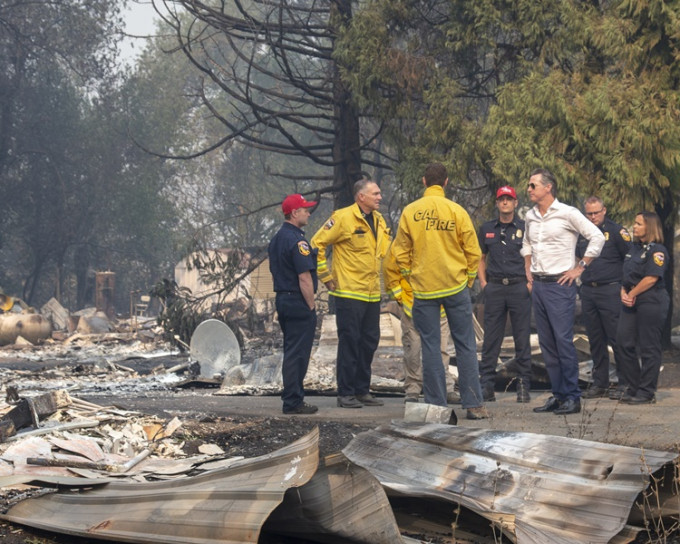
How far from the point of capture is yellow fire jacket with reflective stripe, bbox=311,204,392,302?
9.03 m

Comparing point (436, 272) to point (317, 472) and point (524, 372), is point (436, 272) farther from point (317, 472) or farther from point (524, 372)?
point (317, 472)

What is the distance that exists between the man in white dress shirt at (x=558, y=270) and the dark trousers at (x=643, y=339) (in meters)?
1.01

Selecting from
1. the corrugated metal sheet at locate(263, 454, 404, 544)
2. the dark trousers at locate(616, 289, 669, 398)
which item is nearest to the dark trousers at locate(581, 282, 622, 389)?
the dark trousers at locate(616, 289, 669, 398)

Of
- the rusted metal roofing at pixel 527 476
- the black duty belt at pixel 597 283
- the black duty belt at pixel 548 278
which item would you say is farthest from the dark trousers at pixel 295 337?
the black duty belt at pixel 597 283

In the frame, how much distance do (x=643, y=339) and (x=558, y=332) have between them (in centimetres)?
120

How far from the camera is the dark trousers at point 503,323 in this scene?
964cm

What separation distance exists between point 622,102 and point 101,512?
10690 mm

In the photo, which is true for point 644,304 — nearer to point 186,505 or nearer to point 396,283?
point 396,283

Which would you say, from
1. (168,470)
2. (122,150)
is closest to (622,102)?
(168,470)

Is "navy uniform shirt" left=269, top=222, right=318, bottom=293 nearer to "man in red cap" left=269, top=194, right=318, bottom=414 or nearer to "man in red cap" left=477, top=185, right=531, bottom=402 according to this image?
"man in red cap" left=269, top=194, right=318, bottom=414

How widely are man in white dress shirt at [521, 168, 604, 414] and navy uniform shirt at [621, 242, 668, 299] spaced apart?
0.83 m

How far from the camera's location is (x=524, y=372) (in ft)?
32.4

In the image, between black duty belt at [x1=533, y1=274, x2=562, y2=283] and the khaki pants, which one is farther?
the khaki pants

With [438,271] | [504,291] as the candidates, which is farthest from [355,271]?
[504,291]
